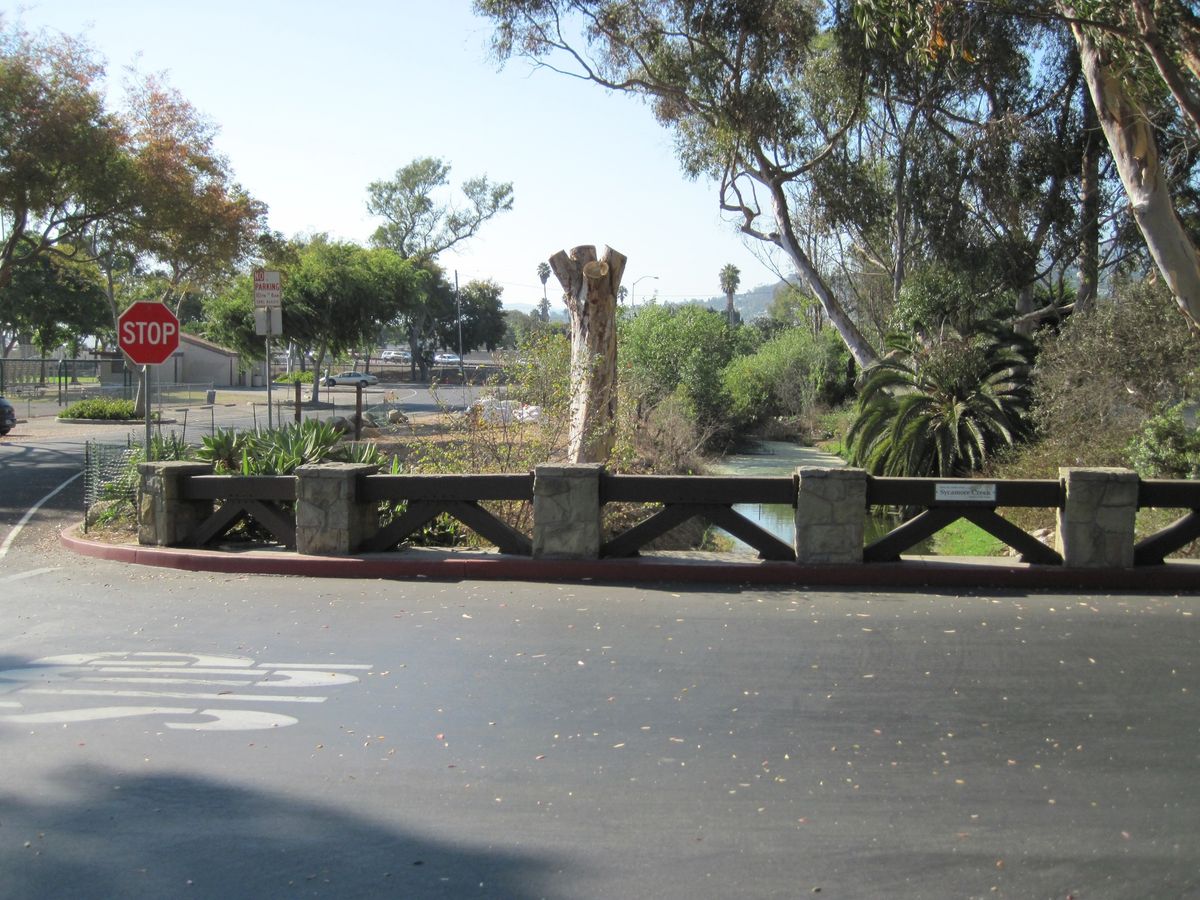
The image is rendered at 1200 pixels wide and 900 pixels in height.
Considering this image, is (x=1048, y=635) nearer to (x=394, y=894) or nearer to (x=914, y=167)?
(x=394, y=894)

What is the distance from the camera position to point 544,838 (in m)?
4.71

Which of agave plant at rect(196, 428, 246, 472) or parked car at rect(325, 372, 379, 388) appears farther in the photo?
parked car at rect(325, 372, 379, 388)

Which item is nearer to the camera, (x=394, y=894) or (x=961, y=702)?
(x=394, y=894)

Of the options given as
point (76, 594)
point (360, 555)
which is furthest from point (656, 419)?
point (76, 594)

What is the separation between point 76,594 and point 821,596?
6533 mm

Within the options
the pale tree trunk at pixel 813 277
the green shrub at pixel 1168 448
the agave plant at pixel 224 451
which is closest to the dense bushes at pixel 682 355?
the pale tree trunk at pixel 813 277

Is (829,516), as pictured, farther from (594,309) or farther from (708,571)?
(594,309)

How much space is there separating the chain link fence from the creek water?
28.9ft

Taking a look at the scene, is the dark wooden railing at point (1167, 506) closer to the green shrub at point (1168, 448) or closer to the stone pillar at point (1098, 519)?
the stone pillar at point (1098, 519)

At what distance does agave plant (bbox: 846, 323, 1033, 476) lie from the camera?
72.6ft

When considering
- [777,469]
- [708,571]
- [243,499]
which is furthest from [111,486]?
[777,469]

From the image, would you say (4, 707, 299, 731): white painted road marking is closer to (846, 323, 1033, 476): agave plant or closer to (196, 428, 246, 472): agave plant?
(196, 428, 246, 472): agave plant

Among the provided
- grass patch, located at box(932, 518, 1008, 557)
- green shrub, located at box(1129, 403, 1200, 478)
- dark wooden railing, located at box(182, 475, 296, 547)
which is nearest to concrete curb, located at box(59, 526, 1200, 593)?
dark wooden railing, located at box(182, 475, 296, 547)

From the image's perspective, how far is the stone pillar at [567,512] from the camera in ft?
33.2
